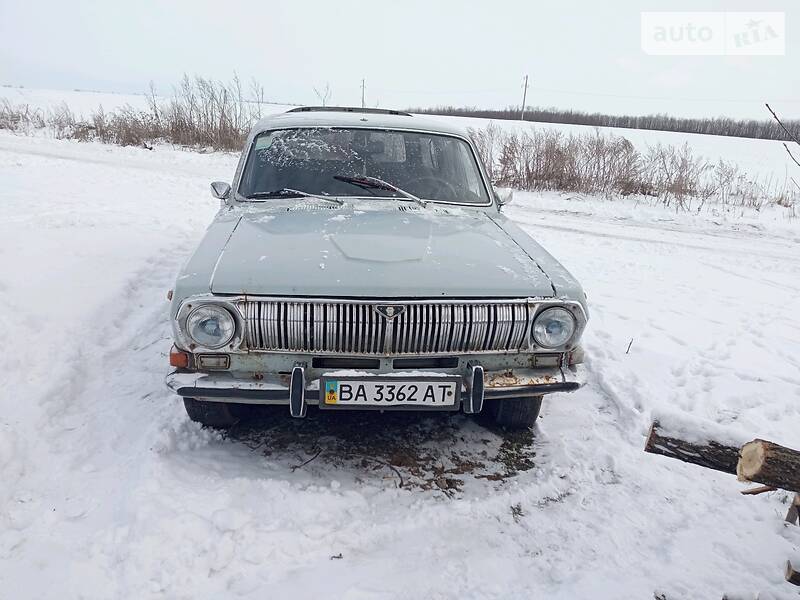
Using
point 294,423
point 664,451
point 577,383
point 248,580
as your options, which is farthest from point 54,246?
point 664,451

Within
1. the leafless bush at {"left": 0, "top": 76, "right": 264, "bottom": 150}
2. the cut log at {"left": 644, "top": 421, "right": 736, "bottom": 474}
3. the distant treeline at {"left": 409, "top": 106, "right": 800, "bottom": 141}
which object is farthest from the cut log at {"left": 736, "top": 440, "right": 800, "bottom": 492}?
the distant treeline at {"left": 409, "top": 106, "right": 800, "bottom": 141}

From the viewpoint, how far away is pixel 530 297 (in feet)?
8.85

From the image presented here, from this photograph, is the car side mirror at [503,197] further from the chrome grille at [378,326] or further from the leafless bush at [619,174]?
the leafless bush at [619,174]

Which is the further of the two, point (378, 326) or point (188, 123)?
point (188, 123)

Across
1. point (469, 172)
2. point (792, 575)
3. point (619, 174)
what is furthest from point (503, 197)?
point (619, 174)

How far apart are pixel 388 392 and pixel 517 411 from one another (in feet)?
3.24

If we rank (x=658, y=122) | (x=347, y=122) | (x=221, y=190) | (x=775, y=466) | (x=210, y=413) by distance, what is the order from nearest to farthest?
(x=775, y=466), (x=210, y=413), (x=221, y=190), (x=347, y=122), (x=658, y=122)

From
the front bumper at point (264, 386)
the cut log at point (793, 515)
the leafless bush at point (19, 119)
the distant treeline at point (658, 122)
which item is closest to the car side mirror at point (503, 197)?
the front bumper at point (264, 386)

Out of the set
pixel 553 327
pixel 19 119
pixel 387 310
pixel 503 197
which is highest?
pixel 19 119

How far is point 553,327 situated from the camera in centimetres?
279

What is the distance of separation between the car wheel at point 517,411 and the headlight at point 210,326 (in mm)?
1567

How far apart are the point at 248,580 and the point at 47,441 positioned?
5.02 feet

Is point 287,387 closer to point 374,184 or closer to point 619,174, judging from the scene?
point 374,184

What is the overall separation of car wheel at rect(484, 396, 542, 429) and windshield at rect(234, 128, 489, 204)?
4.93ft
